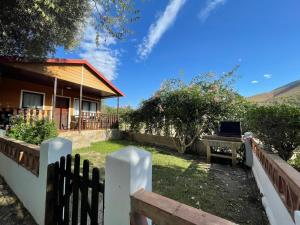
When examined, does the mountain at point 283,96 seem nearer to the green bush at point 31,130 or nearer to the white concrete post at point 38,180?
the white concrete post at point 38,180

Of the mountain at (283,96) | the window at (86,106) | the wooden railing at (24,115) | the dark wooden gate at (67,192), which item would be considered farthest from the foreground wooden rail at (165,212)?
the window at (86,106)

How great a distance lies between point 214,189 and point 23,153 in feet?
13.9

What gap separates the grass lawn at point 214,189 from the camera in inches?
130

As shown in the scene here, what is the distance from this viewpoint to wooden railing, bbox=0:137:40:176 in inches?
106

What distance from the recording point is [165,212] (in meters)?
1.08

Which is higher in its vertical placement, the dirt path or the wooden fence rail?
the wooden fence rail

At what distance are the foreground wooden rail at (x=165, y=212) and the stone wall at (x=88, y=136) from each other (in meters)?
8.08

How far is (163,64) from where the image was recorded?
744 inches

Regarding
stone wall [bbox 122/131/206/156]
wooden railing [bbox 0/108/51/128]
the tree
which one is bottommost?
stone wall [bbox 122/131/206/156]

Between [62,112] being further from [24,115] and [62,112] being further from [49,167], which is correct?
[49,167]

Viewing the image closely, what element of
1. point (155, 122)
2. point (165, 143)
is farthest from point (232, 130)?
point (155, 122)

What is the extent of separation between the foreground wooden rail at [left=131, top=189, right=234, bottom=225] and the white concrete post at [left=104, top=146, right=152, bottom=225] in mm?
70

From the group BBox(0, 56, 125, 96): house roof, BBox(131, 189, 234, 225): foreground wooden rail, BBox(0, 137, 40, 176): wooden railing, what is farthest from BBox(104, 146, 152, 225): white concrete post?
BBox(0, 56, 125, 96): house roof

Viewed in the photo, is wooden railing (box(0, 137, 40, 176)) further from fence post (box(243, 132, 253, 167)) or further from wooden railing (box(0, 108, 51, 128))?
fence post (box(243, 132, 253, 167))
